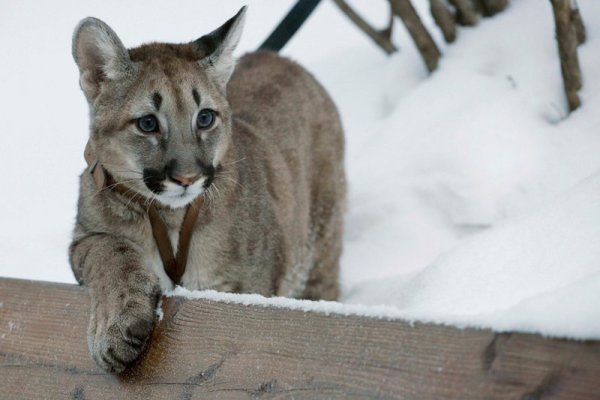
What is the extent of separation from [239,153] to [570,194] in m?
1.43

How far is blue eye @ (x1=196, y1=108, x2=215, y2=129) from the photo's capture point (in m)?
3.03

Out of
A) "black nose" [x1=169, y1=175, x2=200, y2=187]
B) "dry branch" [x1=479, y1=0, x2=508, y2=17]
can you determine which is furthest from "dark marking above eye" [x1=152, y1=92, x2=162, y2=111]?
"dry branch" [x1=479, y1=0, x2=508, y2=17]

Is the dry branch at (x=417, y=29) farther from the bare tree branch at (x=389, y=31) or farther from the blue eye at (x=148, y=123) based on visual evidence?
the blue eye at (x=148, y=123)

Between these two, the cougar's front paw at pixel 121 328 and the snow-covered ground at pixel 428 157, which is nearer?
the cougar's front paw at pixel 121 328

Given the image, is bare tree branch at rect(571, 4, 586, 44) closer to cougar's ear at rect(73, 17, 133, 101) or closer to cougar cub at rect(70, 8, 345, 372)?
cougar cub at rect(70, 8, 345, 372)

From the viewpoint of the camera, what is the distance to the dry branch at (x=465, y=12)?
16.4ft

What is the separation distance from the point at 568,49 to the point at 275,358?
2.82m

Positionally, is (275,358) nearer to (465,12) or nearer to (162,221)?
(162,221)

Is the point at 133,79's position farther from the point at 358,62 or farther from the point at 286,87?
the point at 358,62

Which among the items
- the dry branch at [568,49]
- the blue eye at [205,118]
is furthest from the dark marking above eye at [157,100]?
the dry branch at [568,49]

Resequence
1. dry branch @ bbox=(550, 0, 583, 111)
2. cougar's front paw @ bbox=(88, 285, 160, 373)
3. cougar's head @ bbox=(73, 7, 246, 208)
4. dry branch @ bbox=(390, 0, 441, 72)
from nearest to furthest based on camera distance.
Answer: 1. cougar's front paw @ bbox=(88, 285, 160, 373)
2. cougar's head @ bbox=(73, 7, 246, 208)
3. dry branch @ bbox=(550, 0, 583, 111)
4. dry branch @ bbox=(390, 0, 441, 72)

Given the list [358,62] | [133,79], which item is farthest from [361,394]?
[358,62]

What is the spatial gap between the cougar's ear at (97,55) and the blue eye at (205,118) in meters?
0.30

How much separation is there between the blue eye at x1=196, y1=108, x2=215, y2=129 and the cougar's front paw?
2.50 ft
